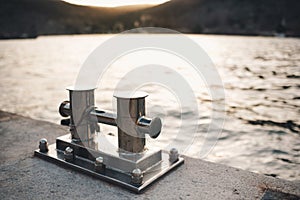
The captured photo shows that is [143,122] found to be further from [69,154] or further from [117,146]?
[69,154]

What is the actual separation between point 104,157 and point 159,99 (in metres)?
7.07

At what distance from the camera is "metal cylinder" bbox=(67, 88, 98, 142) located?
9.48ft

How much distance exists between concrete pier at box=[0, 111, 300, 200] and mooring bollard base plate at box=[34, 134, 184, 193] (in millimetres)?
45

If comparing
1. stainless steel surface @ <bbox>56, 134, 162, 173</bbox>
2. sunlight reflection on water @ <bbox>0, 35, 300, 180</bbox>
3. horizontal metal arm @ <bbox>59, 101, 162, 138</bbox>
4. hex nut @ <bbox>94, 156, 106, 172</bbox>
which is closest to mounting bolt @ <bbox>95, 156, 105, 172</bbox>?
hex nut @ <bbox>94, 156, 106, 172</bbox>

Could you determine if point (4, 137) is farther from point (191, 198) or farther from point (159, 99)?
point (159, 99)

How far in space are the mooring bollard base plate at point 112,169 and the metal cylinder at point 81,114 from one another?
134mm

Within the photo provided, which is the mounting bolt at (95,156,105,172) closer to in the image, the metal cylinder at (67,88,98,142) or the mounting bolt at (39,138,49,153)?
the metal cylinder at (67,88,98,142)

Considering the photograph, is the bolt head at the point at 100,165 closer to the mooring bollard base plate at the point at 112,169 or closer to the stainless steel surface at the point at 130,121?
the mooring bollard base plate at the point at 112,169

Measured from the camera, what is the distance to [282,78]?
13078 millimetres

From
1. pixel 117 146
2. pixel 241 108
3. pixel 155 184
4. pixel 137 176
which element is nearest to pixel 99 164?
pixel 117 146

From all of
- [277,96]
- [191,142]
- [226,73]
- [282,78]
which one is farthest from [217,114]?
[226,73]

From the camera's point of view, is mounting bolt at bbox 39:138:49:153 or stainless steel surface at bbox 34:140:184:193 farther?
mounting bolt at bbox 39:138:49:153

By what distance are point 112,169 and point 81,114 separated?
634mm

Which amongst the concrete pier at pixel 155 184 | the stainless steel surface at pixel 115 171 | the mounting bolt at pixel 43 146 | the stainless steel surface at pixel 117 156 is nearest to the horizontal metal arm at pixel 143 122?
the stainless steel surface at pixel 117 156
